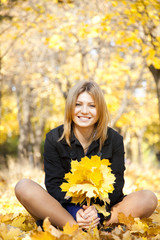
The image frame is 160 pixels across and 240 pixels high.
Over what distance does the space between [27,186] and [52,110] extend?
12.5m

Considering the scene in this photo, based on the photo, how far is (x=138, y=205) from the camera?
91.9 inches

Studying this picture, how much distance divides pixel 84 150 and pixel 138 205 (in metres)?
0.66

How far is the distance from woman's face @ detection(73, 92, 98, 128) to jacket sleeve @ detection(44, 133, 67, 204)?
11.5 inches

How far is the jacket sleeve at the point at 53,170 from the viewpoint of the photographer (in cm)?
236

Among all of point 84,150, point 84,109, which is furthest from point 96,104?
point 84,150

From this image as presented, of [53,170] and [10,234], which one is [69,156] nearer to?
[53,170]

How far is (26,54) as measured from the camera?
895 cm

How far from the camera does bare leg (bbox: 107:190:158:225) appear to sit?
7.65ft

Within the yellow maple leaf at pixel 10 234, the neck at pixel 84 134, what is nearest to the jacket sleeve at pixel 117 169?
the neck at pixel 84 134

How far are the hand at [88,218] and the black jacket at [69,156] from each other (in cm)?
30

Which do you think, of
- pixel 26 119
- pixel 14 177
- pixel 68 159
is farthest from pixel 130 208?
pixel 26 119

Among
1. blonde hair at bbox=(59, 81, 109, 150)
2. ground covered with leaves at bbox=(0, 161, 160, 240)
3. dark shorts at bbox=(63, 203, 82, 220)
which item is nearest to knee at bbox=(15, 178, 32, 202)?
ground covered with leaves at bbox=(0, 161, 160, 240)

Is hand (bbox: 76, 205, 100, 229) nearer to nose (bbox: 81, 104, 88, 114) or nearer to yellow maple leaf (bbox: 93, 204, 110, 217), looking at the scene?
yellow maple leaf (bbox: 93, 204, 110, 217)

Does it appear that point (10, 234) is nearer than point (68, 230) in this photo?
No
